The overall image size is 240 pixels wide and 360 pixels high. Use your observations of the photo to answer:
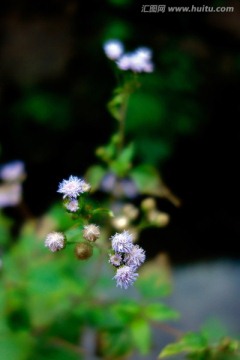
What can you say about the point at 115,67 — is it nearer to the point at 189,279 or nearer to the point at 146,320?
the point at 146,320

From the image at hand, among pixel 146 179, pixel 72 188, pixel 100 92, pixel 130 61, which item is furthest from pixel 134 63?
pixel 100 92

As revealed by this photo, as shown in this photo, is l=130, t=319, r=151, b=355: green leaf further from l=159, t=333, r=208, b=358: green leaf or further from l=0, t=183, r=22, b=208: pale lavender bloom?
l=0, t=183, r=22, b=208: pale lavender bloom

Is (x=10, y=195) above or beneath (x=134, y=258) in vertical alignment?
above

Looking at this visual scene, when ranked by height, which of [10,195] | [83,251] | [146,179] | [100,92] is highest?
[100,92]

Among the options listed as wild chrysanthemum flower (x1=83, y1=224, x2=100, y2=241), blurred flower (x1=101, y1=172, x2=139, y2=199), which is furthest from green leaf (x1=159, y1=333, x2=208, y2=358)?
blurred flower (x1=101, y1=172, x2=139, y2=199)

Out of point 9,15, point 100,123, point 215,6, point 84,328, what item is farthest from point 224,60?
point 84,328

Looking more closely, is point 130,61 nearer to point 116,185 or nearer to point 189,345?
point 116,185
